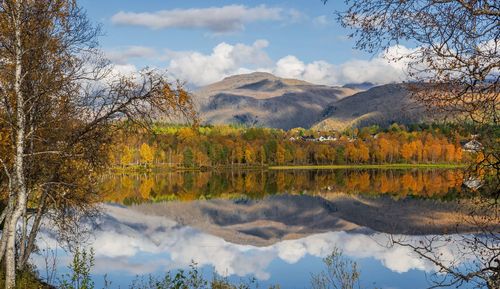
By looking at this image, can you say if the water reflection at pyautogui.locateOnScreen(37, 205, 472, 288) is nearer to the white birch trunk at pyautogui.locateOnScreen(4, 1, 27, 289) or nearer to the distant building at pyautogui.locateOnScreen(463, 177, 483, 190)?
the white birch trunk at pyautogui.locateOnScreen(4, 1, 27, 289)

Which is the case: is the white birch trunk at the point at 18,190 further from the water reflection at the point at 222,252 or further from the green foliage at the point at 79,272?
the water reflection at the point at 222,252

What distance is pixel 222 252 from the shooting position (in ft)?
156

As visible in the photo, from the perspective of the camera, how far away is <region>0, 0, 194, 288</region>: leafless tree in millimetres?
14062

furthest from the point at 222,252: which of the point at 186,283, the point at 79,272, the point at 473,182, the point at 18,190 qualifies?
the point at 473,182

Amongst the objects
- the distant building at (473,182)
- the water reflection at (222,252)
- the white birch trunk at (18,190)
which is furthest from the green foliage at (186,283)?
the distant building at (473,182)

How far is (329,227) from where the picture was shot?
66500 millimetres

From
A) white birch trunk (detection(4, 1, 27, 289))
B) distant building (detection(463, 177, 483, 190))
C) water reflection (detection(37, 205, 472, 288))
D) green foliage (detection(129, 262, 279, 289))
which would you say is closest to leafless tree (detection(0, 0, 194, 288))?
white birch trunk (detection(4, 1, 27, 289))

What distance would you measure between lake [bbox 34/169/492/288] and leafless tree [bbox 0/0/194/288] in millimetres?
8278

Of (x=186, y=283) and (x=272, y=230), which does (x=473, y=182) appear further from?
(x=272, y=230)

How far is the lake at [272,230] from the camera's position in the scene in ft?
120

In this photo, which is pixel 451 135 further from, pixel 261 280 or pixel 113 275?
pixel 113 275

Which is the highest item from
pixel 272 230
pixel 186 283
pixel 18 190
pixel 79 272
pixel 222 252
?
pixel 18 190

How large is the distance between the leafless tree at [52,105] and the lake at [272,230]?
8.28 meters

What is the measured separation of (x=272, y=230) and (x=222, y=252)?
18242 mm
